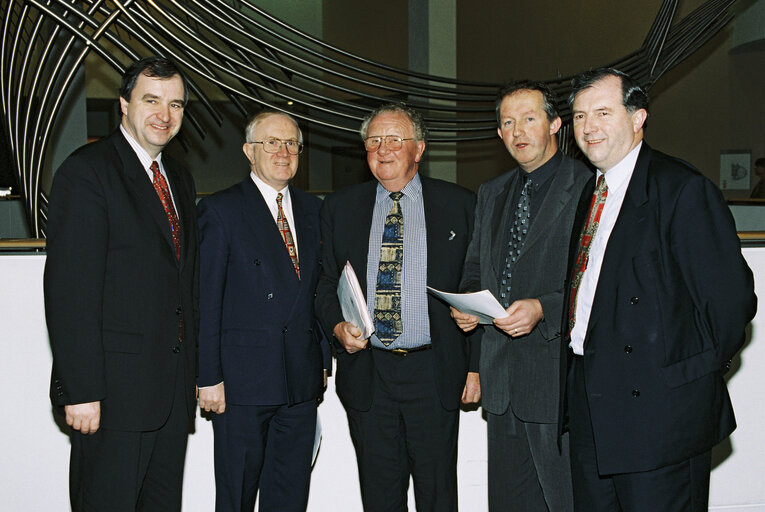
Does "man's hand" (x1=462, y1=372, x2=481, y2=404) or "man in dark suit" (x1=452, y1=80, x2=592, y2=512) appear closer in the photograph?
"man in dark suit" (x1=452, y1=80, x2=592, y2=512)

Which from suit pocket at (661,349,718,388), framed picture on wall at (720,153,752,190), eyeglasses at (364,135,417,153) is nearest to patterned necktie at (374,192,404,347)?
eyeglasses at (364,135,417,153)

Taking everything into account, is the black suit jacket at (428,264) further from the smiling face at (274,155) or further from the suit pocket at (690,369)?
the suit pocket at (690,369)

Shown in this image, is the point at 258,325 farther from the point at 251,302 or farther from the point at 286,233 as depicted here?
the point at 286,233

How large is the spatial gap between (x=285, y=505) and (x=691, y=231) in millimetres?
1671

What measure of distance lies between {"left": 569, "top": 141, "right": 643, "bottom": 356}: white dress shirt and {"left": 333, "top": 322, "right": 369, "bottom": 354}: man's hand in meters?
0.69

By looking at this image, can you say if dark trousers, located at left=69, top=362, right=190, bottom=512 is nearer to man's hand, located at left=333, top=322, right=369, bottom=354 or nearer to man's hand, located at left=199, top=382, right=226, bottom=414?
man's hand, located at left=199, top=382, right=226, bottom=414

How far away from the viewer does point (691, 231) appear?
1.65m

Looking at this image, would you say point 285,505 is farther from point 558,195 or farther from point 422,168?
point 422,168

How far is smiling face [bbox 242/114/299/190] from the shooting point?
7.86 ft

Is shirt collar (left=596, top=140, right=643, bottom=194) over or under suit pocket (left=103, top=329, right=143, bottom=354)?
over

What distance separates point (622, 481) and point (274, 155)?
1.50 m

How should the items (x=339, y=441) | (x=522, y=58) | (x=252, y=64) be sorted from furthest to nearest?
1. (x=522, y=58)
2. (x=252, y=64)
3. (x=339, y=441)

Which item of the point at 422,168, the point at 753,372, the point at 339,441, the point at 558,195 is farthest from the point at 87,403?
the point at 422,168

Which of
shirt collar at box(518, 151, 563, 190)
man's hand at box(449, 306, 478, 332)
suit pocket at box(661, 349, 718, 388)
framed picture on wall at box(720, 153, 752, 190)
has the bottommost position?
suit pocket at box(661, 349, 718, 388)
